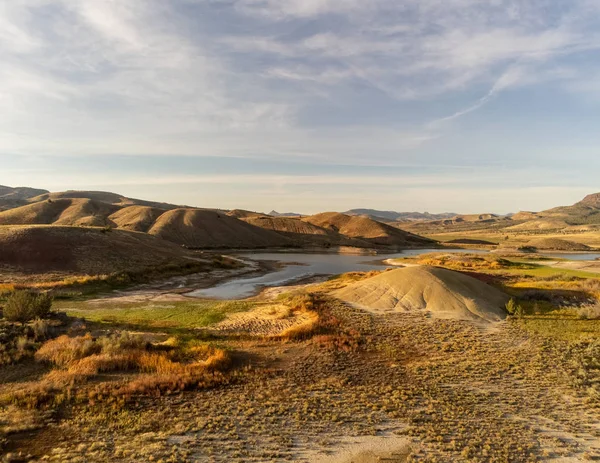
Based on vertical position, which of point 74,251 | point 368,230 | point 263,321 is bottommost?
point 263,321

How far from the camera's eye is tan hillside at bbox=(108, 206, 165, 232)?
322 feet

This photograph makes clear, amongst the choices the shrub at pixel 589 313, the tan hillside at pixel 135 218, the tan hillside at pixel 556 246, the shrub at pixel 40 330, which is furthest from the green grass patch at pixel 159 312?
the tan hillside at pixel 556 246

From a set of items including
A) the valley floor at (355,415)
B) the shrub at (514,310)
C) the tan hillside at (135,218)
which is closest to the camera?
the valley floor at (355,415)

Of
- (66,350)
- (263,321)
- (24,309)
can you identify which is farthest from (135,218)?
(66,350)

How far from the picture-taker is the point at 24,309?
1905cm

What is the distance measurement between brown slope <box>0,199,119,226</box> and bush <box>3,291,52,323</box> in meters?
83.5

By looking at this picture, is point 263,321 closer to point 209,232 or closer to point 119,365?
→ point 119,365

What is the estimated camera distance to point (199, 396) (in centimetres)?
1153

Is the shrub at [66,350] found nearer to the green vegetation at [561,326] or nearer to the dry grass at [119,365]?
the dry grass at [119,365]

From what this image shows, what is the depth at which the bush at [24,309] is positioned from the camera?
742 inches

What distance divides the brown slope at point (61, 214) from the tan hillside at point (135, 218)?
2.94m

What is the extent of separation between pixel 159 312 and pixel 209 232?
251 ft

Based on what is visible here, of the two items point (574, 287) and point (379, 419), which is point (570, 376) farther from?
point (574, 287)

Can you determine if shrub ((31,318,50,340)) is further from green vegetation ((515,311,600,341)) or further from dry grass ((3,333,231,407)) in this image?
green vegetation ((515,311,600,341))
